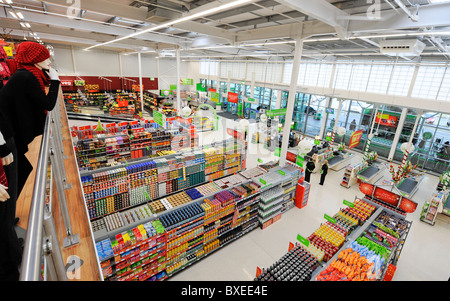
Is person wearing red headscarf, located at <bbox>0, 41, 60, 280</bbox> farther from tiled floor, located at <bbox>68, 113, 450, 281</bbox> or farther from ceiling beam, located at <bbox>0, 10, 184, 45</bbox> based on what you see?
ceiling beam, located at <bbox>0, 10, 184, 45</bbox>

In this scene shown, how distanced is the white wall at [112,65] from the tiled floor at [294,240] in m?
23.5

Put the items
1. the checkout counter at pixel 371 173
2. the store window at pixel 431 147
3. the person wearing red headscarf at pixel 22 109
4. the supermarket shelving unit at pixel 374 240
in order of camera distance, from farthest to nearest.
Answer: the store window at pixel 431 147, the checkout counter at pixel 371 173, the supermarket shelving unit at pixel 374 240, the person wearing red headscarf at pixel 22 109

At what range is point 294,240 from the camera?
23.7 feet

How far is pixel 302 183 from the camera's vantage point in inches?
354

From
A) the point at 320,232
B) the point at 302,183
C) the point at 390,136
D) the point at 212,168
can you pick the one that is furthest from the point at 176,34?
the point at 390,136

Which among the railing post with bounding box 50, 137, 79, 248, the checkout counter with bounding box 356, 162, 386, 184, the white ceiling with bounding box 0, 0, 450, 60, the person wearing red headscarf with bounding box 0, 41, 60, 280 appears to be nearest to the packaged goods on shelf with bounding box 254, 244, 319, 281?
the railing post with bounding box 50, 137, 79, 248

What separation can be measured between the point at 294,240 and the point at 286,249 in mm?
529

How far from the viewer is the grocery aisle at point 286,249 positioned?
601 cm

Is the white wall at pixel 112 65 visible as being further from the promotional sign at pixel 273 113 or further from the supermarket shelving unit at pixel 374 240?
the supermarket shelving unit at pixel 374 240

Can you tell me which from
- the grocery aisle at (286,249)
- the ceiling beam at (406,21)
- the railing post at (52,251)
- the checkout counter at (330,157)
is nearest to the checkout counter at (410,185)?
the grocery aisle at (286,249)

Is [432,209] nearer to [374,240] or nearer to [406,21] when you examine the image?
[374,240]

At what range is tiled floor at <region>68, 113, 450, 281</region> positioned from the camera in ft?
19.7

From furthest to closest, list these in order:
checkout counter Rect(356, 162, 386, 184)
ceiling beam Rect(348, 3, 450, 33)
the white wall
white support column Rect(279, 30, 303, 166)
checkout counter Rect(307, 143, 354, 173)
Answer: the white wall < checkout counter Rect(307, 143, 354, 173) < checkout counter Rect(356, 162, 386, 184) < white support column Rect(279, 30, 303, 166) < ceiling beam Rect(348, 3, 450, 33)

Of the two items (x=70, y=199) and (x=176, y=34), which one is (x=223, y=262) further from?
(x=176, y=34)
